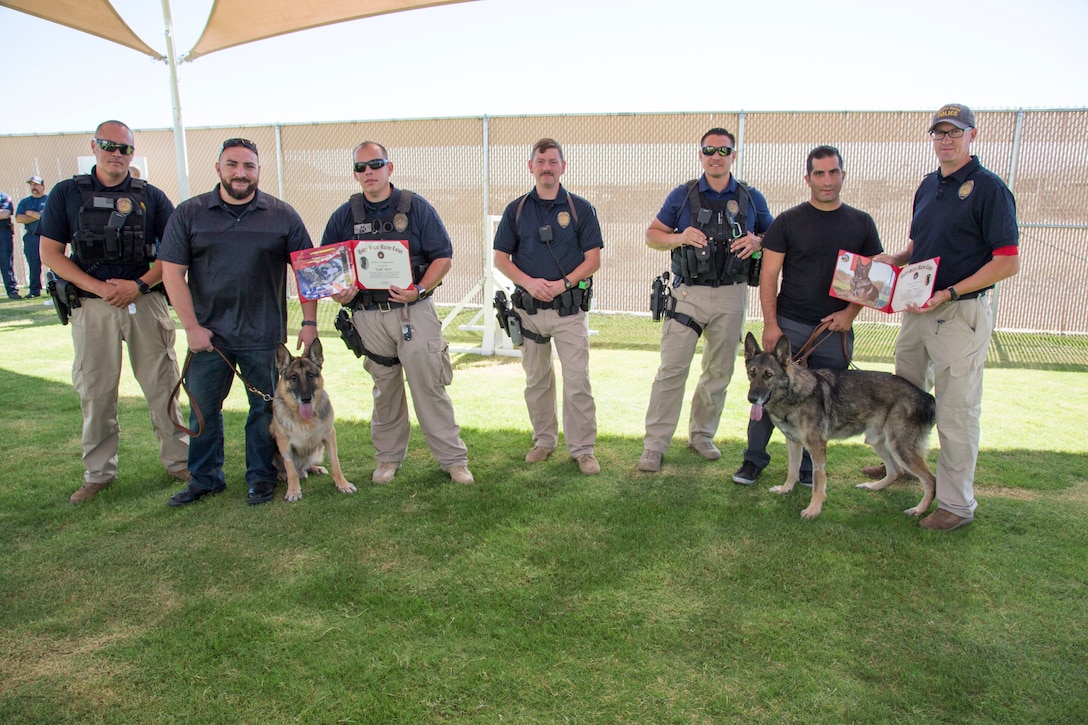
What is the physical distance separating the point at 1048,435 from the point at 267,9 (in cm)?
880

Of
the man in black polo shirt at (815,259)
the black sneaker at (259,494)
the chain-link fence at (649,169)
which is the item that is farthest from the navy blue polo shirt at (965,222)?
the chain-link fence at (649,169)

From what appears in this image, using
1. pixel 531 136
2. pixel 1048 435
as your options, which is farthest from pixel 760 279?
pixel 531 136

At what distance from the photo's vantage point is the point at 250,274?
4.08 metres

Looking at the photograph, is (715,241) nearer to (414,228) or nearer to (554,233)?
(554,233)

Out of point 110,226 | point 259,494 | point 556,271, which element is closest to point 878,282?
point 556,271

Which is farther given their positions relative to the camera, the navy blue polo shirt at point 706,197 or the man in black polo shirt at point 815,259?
the navy blue polo shirt at point 706,197

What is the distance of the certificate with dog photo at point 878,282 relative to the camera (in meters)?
3.81

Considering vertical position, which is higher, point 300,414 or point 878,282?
point 878,282

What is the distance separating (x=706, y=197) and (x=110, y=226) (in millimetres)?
3958

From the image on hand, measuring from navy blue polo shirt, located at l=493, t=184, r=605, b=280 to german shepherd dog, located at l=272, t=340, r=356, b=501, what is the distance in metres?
1.60

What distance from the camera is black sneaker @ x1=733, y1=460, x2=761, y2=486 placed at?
15.0ft

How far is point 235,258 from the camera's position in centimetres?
403

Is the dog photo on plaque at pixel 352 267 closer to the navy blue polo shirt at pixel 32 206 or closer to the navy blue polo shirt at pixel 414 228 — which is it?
Result: the navy blue polo shirt at pixel 414 228

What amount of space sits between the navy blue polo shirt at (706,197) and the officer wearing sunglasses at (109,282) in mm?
3456
